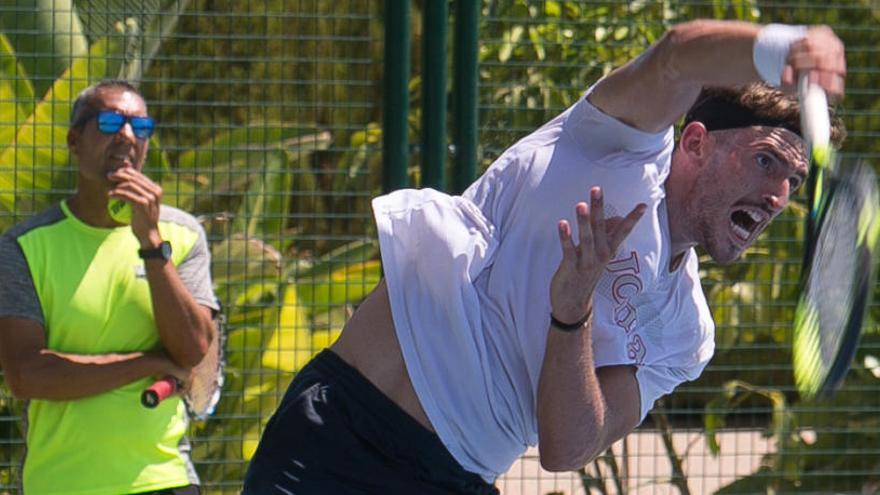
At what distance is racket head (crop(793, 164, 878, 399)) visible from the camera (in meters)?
2.62

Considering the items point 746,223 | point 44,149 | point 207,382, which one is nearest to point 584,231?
point 746,223

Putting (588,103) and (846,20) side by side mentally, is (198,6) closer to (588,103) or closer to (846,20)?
(846,20)

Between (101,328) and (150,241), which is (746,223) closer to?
(150,241)

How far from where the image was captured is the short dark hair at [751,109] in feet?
8.85

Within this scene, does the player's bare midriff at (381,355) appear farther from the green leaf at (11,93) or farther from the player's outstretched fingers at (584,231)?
the green leaf at (11,93)

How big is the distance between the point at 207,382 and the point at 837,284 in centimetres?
190

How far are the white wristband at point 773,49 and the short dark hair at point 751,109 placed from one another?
0.47 m

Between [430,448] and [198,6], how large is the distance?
2.55m

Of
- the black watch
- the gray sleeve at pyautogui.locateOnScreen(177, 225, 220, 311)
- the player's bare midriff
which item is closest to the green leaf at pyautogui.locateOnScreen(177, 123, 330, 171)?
the gray sleeve at pyautogui.locateOnScreen(177, 225, 220, 311)

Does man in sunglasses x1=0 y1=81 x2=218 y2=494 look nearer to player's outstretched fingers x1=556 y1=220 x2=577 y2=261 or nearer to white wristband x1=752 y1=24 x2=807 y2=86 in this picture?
player's outstretched fingers x1=556 y1=220 x2=577 y2=261

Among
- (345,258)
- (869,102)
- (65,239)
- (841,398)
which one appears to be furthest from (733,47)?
(869,102)

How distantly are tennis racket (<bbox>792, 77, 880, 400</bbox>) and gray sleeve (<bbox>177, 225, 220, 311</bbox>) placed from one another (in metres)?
1.76

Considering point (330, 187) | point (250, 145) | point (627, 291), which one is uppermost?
point (627, 291)

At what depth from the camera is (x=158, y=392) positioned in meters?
3.86
